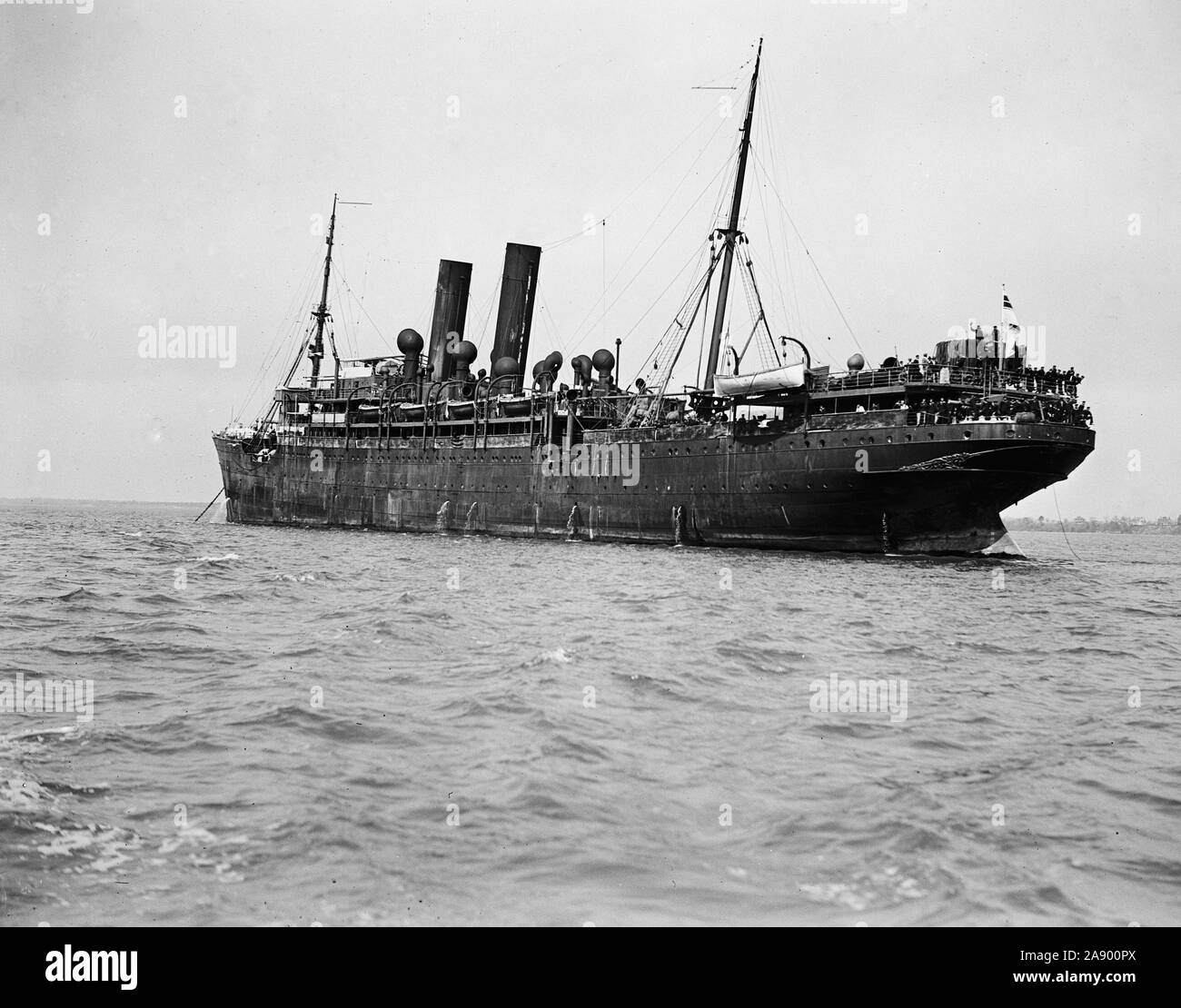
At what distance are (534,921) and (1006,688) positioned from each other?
9.45 m

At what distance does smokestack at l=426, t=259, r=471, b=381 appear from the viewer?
57.9 meters

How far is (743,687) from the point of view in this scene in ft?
39.8

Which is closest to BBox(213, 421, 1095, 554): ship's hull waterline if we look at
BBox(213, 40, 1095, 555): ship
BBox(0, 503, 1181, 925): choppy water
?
BBox(213, 40, 1095, 555): ship

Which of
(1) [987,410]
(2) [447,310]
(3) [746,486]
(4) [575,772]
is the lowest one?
(4) [575,772]

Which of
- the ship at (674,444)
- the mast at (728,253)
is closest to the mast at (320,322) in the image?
the ship at (674,444)

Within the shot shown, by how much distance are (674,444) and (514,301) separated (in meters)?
19.4

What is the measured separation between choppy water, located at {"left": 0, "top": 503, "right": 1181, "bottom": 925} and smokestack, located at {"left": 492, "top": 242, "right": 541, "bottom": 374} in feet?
126

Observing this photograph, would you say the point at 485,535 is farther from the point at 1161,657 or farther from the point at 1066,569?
the point at 1161,657

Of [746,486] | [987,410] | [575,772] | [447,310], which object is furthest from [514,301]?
[575,772]

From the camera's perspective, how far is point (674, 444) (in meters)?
40.8

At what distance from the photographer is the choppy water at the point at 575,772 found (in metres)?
5.94

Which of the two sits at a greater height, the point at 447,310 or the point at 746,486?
the point at 447,310

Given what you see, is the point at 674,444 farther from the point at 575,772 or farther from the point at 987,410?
the point at 575,772

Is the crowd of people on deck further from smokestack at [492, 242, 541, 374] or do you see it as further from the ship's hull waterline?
smokestack at [492, 242, 541, 374]
